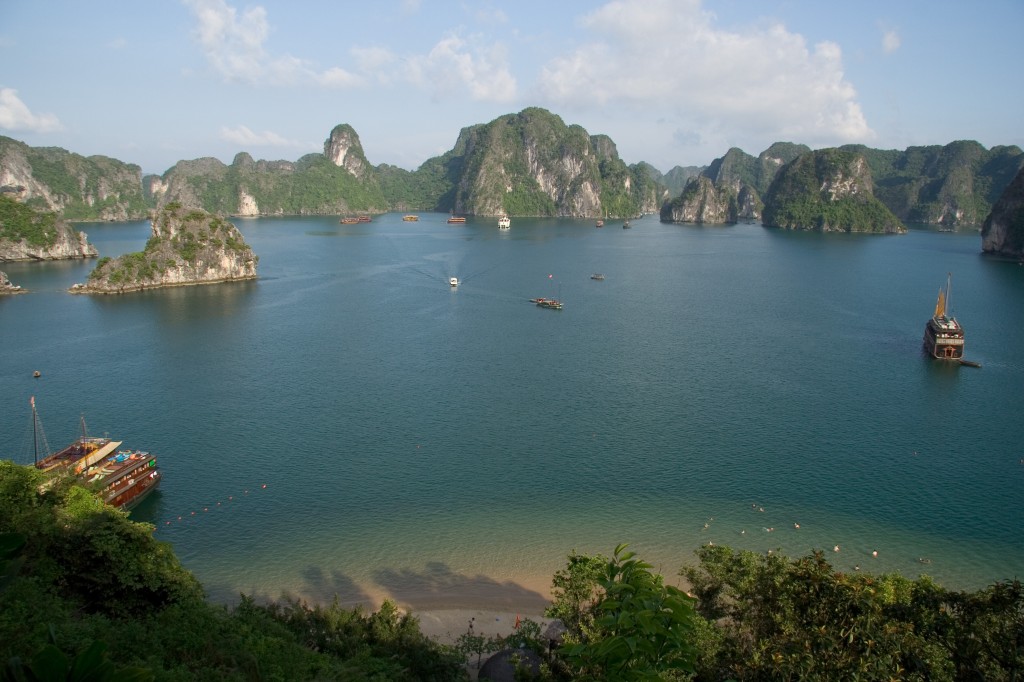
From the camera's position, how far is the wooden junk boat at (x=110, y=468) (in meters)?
25.2

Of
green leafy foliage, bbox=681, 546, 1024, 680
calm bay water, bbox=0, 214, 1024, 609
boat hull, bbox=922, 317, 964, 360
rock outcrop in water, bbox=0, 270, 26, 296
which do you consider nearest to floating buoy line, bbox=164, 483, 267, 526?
calm bay water, bbox=0, 214, 1024, 609

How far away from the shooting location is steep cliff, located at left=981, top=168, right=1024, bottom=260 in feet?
338

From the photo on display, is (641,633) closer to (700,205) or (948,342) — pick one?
(948,342)

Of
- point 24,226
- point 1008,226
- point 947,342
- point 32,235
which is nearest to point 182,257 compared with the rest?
point 32,235

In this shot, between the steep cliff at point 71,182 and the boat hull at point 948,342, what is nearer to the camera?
the boat hull at point 948,342

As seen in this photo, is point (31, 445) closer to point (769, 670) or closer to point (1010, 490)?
point (769, 670)

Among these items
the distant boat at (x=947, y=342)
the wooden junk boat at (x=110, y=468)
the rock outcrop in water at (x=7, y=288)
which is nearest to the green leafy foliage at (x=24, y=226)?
the rock outcrop in water at (x=7, y=288)

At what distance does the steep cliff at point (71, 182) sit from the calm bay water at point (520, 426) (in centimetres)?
10640

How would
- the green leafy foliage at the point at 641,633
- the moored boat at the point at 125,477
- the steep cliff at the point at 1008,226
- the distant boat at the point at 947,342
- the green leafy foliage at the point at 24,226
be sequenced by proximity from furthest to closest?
the steep cliff at the point at 1008,226 < the green leafy foliage at the point at 24,226 < the distant boat at the point at 947,342 < the moored boat at the point at 125,477 < the green leafy foliage at the point at 641,633

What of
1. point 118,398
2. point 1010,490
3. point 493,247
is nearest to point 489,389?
point 118,398

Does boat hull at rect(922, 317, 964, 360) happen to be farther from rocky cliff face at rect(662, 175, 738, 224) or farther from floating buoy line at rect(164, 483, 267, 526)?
rocky cliff face at rect(662, 175, 738, 224)

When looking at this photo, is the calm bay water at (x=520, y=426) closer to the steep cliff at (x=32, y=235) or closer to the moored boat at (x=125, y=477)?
the moored boat at (x=125, y=477)

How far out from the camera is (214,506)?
87.1 ft

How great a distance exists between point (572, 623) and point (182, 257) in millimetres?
74393
